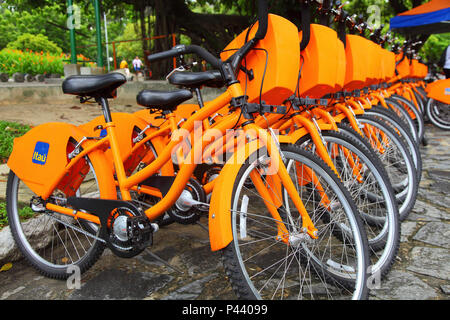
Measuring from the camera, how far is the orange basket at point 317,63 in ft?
7.74

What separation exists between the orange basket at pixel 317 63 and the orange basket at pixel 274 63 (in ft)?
1.18

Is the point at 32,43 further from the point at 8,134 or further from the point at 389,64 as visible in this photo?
the point at 389,64

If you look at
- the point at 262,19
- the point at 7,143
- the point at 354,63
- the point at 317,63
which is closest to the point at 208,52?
the point at 262,19

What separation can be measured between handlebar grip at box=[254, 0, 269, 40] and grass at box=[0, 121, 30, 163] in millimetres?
2967

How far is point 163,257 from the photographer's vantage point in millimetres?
2674

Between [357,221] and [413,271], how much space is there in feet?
2.73

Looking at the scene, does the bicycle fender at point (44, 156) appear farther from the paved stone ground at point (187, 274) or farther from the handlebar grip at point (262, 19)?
the handlebar grip at point (262, 19)

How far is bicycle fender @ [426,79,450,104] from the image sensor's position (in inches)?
274

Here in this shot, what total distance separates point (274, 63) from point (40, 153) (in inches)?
64.0

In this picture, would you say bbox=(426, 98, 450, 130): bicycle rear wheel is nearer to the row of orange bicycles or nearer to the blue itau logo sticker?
the row of orange bicycles

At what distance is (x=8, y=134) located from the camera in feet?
13.4

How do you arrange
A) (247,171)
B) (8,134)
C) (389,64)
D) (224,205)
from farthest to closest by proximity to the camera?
(389,64) < (8,134) < (247,171) < (224,205)

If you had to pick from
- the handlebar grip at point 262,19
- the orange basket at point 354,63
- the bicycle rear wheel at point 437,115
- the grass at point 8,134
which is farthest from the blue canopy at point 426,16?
the grass at point 8,134
